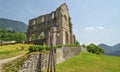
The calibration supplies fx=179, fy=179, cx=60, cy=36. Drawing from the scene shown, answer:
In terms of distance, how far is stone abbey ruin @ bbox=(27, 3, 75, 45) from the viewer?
50500 millimetres

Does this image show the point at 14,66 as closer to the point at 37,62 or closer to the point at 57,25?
the point at 37,62

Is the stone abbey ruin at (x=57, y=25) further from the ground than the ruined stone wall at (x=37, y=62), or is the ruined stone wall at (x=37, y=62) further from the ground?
the stone abbey ruin at (x=57, y=25)

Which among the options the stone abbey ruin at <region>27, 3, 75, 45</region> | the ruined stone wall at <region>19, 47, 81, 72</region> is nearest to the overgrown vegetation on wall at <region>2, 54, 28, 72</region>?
the ruined stone wall at <region>19, 47, 81, 72</region>

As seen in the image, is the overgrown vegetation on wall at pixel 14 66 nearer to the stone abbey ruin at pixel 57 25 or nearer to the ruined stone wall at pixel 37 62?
the ruined stone wall at pixel 37 62

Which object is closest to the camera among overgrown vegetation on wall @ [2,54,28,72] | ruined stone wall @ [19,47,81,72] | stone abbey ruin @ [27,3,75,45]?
overgrown vegetation on wall @ [2,54,28,72]

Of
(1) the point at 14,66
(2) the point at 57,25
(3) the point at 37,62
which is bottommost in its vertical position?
(1) the point at 14,66

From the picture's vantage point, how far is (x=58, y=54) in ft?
94.8

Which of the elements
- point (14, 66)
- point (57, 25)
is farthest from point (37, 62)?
point (57, 25)

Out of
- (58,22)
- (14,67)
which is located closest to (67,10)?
(58,22)

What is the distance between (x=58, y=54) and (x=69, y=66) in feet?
10.0

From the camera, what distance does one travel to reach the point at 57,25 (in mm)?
51312

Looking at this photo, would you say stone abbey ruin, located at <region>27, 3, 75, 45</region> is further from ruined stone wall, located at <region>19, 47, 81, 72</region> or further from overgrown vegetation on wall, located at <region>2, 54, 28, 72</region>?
overgrown vegetation on wall, located at <region>2, 54, 28, 72</region>

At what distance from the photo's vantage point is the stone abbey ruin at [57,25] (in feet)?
166

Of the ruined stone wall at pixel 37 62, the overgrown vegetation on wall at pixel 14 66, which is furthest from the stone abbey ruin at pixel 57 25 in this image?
the overgrown vegetation on wall at pixel 14 66
